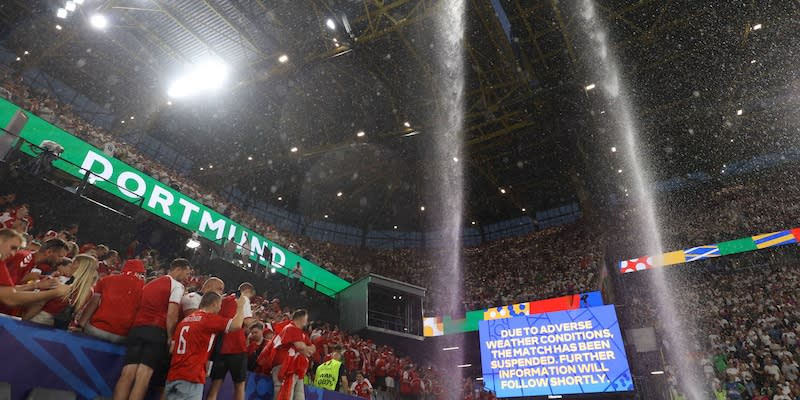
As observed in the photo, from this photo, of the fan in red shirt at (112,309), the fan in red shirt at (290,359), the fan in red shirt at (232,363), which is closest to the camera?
the fan in red shirt at (112,309)

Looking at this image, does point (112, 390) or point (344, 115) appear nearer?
point (112, 390)

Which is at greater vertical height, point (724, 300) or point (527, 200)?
point (527, 200)

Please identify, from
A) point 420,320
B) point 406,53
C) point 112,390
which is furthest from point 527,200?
point 112,390

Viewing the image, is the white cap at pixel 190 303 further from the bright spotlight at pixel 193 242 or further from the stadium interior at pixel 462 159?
the bright spotlight at pixel 193 242

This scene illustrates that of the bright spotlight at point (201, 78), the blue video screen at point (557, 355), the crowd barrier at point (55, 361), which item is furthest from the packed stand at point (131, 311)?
the blue video screen at point (557, 355)

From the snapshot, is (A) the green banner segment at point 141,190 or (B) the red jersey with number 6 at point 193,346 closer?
(B) the red jersey with number 6 at point 193,346

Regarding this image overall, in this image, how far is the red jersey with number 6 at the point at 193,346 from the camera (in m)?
4.11

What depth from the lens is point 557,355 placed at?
623 inches

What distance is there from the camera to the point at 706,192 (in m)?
28.5

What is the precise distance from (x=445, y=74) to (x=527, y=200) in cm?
1705

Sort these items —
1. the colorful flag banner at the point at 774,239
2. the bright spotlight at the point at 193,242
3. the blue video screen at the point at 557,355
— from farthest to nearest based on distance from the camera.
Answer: the colorful flag banner at the point at 774,239, the blue video screen at the point at 557,355, the bright spotlight at the point at 193,242

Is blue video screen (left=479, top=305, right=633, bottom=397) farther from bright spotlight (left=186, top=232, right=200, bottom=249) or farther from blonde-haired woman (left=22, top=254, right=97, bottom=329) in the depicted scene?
blonde-haired woman (left=22, top=254, right=97, bottom=329)

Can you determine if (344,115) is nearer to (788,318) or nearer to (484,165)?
(484,165)

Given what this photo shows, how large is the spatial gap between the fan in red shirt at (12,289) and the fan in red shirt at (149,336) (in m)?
0.69
